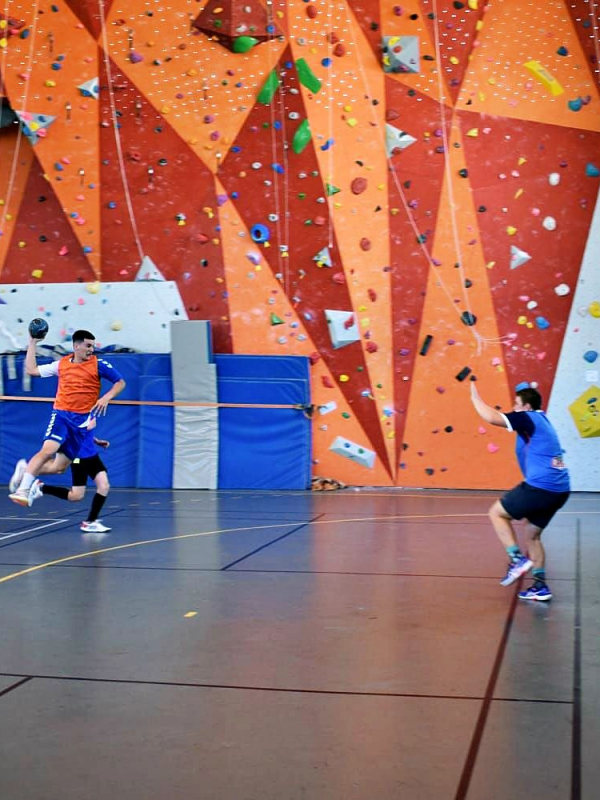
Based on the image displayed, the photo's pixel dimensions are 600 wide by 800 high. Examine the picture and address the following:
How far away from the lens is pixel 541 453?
5.77 meters

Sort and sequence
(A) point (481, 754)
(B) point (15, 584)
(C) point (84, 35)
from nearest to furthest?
(A) point (481, 754) < (B) point (15, 584) < (C) point (84, 35)

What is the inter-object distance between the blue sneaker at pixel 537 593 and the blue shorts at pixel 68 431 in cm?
422

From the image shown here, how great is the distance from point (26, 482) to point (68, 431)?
54cm

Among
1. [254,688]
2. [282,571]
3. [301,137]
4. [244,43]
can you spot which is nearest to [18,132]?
[244,43]

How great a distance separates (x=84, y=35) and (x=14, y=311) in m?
3.63

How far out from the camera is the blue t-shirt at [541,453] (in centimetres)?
573

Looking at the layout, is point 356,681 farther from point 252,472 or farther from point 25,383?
point 25,383

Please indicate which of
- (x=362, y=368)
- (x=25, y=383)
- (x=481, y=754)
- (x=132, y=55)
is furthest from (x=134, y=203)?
(x=481, y=754)

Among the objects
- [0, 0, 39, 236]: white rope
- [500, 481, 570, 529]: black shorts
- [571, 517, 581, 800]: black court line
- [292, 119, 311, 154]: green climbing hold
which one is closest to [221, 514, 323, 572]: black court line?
[500, 481, 570, 529]: black shorts

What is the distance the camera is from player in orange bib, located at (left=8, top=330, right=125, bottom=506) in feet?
27.5

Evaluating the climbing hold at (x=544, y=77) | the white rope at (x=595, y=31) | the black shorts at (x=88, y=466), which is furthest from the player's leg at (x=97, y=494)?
the white rope at (x=595, y=31)

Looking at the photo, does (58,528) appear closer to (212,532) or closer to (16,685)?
(212,532)

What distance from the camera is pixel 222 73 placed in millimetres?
12820

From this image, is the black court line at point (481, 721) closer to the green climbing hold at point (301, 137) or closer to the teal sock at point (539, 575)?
the teal sock at point (539, 575)
